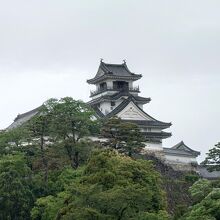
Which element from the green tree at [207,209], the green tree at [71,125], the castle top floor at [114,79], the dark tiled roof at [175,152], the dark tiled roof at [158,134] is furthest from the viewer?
the castle top floor at [114,79]

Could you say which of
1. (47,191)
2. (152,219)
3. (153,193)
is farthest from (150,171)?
(47,191)

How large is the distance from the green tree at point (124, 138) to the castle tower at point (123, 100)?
9.25m

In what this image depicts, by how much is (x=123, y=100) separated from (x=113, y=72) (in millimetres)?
4015

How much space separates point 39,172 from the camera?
3681 centimetres

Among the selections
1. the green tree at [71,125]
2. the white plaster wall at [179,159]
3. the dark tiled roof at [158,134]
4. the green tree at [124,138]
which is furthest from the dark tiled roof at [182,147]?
the green tree at [71,125]

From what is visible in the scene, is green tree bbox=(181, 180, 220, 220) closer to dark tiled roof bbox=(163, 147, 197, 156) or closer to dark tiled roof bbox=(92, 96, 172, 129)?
dark tiled roof bbox=(92, 96, 172, 129)

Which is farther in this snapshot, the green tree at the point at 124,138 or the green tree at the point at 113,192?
the green tree at the point at 124,138

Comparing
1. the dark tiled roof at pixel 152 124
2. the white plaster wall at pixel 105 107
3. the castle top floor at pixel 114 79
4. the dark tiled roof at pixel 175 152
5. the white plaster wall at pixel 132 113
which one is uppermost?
the castle top floor at pixel 114 79

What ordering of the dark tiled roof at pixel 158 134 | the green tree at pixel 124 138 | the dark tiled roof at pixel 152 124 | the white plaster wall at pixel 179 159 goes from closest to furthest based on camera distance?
the green tree at pixel 124 138, the dark tiled roof at pixel 158 134, the dark tiled roof at pixel 152 124, the white plaster wall at pixel 179 159

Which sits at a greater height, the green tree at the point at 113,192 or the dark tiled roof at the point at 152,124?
the dark tiled roof at the point at 152,124

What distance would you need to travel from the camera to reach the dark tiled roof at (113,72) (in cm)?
5688

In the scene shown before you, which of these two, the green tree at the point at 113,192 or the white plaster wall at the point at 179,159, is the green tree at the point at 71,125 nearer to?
the green tree at the point at 113,192

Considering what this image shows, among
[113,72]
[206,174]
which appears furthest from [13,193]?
[113,72]

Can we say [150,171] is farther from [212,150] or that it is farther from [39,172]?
[212,150]
